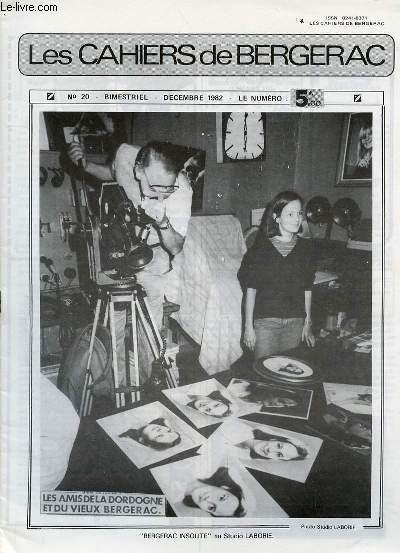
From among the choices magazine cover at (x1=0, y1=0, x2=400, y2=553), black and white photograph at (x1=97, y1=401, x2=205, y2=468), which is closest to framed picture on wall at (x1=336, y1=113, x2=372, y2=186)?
magazine cover at (x1=0, y1=0, x2=400, y2=553)

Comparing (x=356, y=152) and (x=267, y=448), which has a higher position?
(x=356, y=152)

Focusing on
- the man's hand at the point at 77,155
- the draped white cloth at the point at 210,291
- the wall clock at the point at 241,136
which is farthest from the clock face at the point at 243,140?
the man's hand at the point at 77,155

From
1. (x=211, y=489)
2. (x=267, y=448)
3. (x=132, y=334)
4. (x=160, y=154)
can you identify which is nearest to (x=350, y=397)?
(x=267, y=448)

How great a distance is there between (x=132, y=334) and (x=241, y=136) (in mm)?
388

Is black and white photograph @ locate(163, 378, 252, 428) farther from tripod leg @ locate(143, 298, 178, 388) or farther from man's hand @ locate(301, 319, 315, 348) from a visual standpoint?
man's hand @ locate(301, 319, 315, 348)

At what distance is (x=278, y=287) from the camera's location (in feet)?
2.97

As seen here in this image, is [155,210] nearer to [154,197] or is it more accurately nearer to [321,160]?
[154,197]

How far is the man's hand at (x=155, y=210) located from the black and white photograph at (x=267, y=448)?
370 mm

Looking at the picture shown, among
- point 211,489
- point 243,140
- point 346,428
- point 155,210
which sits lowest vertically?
point 211,489

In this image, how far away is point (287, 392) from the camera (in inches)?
35.5

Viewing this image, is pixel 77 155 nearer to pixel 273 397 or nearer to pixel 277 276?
pixel 277 276
